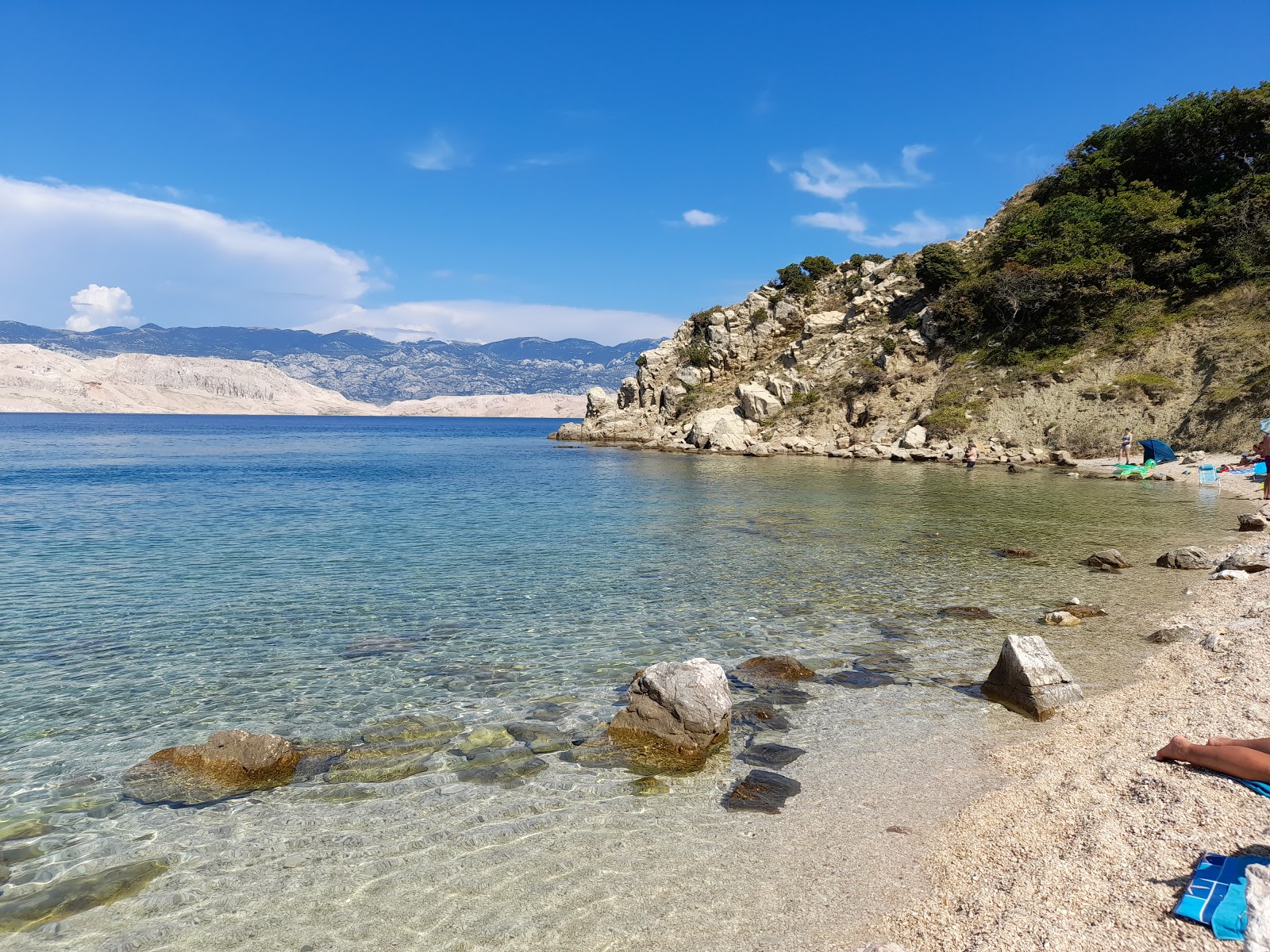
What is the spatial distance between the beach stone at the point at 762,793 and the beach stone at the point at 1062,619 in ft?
27.0

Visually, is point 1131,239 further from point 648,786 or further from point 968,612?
point 648,786

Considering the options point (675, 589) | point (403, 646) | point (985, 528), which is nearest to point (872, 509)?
point (985, 528)

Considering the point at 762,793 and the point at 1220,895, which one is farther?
the point at 762,793

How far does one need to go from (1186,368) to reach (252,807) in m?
58.6

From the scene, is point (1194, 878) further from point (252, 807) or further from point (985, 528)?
point (985, 528)

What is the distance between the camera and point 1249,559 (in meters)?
15.8

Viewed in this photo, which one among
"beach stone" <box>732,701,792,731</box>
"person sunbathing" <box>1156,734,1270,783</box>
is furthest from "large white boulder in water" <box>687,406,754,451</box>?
"person sunbathing" <box>1156,734,1270,783</box>

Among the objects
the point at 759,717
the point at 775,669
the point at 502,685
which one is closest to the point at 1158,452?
the point at 775,669

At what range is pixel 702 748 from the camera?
816 cm

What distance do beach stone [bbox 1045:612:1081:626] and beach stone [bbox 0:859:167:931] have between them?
13699 mm

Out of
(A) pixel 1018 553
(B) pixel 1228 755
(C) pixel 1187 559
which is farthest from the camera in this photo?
(A) pixel 1018 553

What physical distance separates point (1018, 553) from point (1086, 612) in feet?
21.3

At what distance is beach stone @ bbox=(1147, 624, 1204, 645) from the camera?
11286 mm

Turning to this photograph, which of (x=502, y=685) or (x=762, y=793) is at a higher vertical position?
(x=762, y=793)
